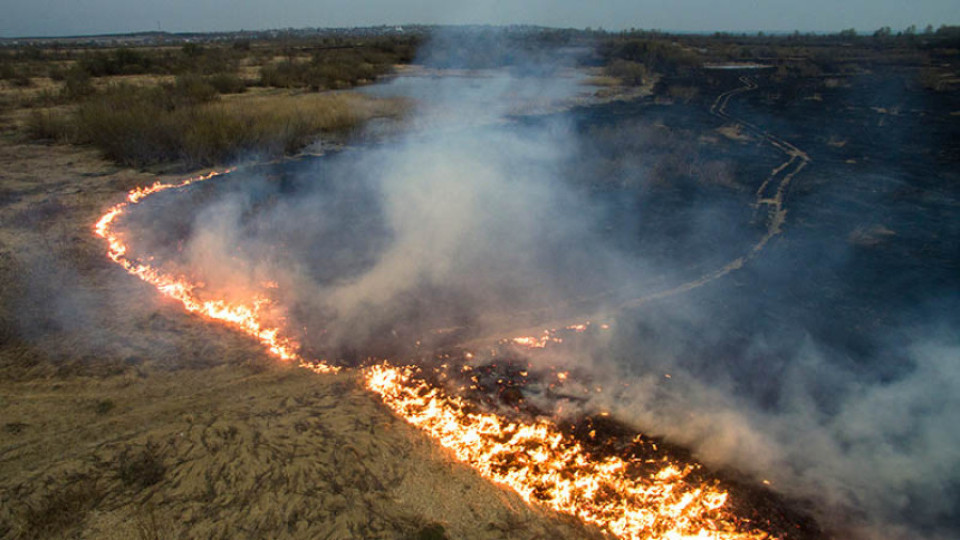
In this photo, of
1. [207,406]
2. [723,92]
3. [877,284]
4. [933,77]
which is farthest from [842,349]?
[933,77]

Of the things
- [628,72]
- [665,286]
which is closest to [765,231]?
[665,286]

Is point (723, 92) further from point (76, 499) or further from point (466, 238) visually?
point (76, 499)

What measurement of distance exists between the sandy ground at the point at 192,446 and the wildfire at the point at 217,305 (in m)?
0.13

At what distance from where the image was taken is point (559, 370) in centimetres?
373

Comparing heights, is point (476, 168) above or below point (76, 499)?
above

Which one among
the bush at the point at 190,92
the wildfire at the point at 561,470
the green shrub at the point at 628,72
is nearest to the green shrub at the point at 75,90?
the bush at the point at 190,92

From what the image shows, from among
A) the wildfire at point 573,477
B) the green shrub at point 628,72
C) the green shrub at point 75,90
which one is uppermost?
the green shrub at point 628,72

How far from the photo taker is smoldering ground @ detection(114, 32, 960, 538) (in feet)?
10.0

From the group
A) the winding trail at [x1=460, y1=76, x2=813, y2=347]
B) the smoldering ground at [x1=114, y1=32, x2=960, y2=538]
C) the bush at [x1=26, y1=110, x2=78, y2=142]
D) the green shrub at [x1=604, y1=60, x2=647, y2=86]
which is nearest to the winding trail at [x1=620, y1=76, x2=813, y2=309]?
the winding trail at [x1=460, y1=76, x2=813, y2=347]

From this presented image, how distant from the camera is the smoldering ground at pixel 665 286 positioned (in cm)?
305

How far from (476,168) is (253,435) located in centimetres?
651

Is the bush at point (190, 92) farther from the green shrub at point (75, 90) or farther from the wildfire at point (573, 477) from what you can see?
the wildfire at point (573, 477)

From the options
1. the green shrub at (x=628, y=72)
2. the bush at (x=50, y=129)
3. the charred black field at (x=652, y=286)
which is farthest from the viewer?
the green shrub at (x=628, y=72)

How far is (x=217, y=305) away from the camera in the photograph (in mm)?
4414
